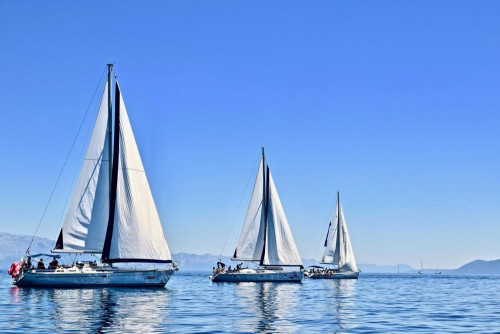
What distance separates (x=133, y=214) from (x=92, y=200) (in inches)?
180

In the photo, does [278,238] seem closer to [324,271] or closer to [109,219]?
[109,219]

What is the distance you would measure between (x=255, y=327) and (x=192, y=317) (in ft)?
20.4

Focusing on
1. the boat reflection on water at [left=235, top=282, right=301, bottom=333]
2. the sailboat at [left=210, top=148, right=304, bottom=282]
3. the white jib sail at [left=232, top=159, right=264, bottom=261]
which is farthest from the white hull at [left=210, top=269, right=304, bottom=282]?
the boat reflection on water at [left=235, top=282, right=301, bottom=333]

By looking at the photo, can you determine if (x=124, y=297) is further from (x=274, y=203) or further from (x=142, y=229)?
(x=274, y=203)

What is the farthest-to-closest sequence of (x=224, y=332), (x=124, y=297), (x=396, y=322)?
(x=124, y=297)
(x=396, y=322)
(x=224, y=332)

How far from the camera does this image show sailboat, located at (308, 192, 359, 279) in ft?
407

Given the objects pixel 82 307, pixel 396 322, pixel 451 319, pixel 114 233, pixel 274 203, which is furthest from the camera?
pixel 274 203

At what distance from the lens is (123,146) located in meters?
57.3

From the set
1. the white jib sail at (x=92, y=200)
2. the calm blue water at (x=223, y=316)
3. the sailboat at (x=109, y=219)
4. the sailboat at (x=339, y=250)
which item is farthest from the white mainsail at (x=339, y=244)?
the calm blue water at (x=223, y=316)

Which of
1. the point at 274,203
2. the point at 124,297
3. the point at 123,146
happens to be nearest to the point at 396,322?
the point at 124,297

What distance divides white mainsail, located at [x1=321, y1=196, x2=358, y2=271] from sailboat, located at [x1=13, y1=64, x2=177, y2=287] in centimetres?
7094

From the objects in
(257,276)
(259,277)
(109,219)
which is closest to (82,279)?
(109,219)

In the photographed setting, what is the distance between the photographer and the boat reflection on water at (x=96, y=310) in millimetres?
30134

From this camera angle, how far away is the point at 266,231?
81.9 meters
